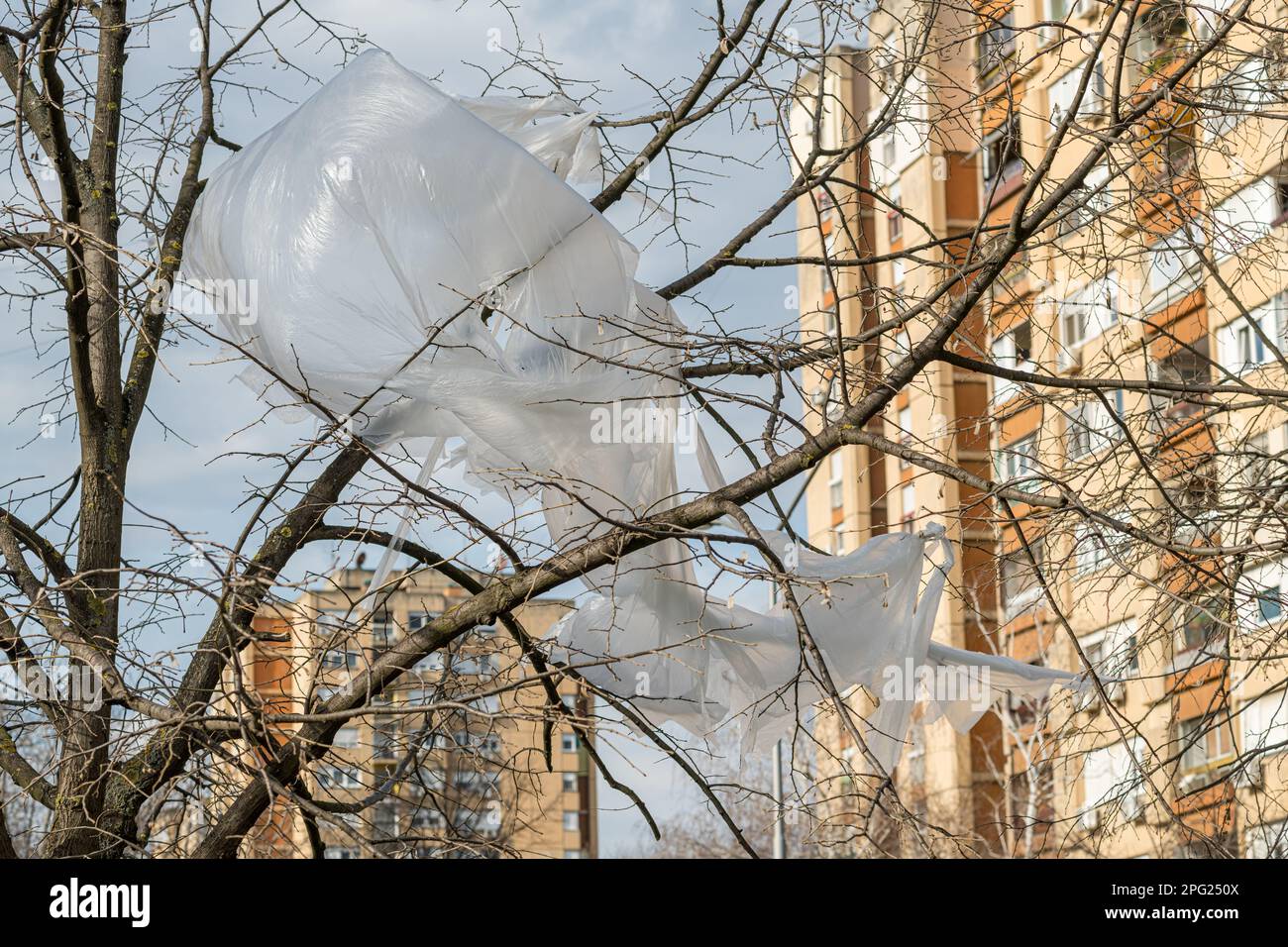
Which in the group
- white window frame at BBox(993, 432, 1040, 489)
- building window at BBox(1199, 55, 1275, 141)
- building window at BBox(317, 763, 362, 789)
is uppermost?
building window at BBox(1199, 55, 1275, 141)

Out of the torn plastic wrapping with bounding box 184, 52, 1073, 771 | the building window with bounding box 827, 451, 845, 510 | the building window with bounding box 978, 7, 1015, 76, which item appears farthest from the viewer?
the building window with bounding box 827, 451, 845, 510

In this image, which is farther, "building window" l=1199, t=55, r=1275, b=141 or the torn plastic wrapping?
"building window" l=1199, t=55, r=1275, b=141

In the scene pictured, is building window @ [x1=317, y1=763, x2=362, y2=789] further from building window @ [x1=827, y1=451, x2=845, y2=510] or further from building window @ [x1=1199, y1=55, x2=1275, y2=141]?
building window @ [x1=827, y1=451, x2=845, y2=510]

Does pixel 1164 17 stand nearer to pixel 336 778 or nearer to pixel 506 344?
pixel 506 344

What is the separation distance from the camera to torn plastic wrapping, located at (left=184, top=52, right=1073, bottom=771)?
197 inches

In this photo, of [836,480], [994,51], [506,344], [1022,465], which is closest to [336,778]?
[506,344]

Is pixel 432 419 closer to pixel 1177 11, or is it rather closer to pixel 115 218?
pixel 115 218

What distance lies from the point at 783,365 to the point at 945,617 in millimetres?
21397

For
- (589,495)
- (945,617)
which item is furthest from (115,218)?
(945,617)

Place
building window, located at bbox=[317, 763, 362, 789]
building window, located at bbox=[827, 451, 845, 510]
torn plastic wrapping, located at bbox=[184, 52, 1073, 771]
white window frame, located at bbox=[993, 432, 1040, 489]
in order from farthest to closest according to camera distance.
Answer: building window, located at bbox=[827, 451, 845, 510], torn plastic wrapping, located at bbox=[184, 52, 1073, 771], white window frame, located at bbox=[993, 432, 1040, 489], building window, located at bbox=[317, 763, 362, 789]

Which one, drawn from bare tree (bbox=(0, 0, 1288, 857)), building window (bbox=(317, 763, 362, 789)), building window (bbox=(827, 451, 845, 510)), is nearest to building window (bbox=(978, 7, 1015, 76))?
bare tree (bbox=(0, 0, 1288, 857))

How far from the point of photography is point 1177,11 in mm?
5750

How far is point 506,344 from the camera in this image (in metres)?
5.32
